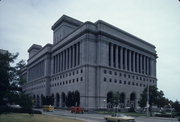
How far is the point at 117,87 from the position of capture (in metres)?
92.0

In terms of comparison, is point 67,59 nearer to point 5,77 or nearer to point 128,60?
point 128,60

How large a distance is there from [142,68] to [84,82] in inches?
1537

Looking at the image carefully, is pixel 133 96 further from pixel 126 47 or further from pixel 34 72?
pixel 34 72

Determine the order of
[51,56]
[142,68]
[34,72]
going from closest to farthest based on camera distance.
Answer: [142,68] → [51,56] → [34,72]

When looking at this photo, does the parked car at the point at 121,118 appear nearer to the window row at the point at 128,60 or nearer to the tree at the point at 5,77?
the tree at the point at 5,77

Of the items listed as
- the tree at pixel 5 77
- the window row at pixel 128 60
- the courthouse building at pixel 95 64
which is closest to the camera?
the tree at pixel 5 77

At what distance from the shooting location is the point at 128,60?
10325 cm

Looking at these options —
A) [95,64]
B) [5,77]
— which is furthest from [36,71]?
[5,77]

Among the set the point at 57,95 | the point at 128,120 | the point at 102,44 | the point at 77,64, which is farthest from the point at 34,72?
the point at 128,120

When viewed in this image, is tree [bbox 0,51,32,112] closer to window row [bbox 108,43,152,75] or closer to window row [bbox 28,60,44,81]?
window row [bbox 108,43,152,75]

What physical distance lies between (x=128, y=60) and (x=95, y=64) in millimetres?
21883

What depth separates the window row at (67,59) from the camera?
9294 centimetres

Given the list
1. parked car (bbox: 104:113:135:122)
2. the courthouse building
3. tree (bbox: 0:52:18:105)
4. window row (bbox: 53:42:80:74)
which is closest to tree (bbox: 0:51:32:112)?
tree (bbox: 0:52:18:105)

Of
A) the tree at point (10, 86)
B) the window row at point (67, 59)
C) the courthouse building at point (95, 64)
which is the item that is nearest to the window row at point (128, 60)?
the courthouse building at point (95, 64)
